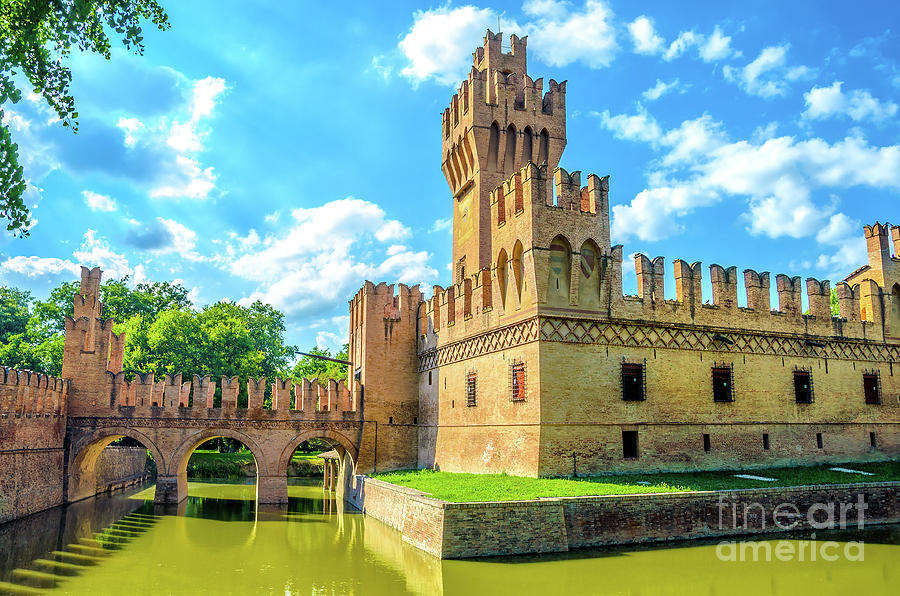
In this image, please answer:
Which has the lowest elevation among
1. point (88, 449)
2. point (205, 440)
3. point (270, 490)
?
point (270, 490)

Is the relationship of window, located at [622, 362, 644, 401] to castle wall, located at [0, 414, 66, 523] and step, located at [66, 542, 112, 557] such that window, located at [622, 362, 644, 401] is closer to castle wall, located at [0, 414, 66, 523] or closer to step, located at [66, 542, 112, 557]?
step, located at [66, 542, 112, 557]

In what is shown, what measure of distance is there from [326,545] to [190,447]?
10.2 metres

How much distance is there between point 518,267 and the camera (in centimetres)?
2028

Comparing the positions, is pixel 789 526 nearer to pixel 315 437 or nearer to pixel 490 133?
pixel 315 437

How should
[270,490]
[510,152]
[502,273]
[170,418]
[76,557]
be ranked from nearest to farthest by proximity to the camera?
[76,557]
[502,273]
[170,418]
[270,490]
[510,152]

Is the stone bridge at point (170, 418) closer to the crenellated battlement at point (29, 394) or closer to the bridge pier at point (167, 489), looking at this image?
the bridge pier at point (167, 489)

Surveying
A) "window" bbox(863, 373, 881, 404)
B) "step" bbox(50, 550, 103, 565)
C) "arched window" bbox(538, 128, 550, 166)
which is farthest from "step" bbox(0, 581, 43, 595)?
"window" bbox(863, 373, 881, 404)

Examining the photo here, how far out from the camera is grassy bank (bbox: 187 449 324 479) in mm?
41281

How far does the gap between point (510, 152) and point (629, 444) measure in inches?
530

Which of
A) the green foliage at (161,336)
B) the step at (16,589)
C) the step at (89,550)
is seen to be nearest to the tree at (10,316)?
the green foliage at (161,336)

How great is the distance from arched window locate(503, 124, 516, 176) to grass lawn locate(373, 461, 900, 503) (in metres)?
12.9

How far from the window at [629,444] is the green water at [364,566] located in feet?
13.8

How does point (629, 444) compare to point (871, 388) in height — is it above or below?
below

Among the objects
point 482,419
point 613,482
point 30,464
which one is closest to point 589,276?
point 482,419
